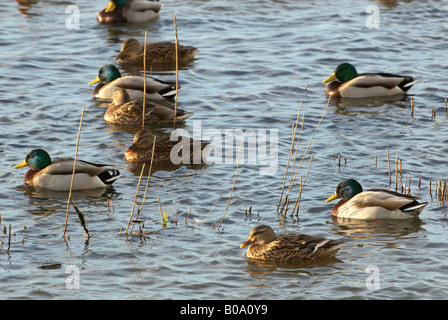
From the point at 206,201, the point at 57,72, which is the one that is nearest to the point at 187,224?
the point at 206,201

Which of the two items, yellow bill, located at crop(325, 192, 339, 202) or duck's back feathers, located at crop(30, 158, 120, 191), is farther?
duck's back feathers, located at crop(30, 158, 120, 191)

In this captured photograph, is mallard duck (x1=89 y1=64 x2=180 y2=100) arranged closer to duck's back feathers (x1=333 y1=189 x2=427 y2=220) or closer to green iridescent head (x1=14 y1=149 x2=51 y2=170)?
green iridescent head (x1=14 y1=149 x2=51 y2=170)

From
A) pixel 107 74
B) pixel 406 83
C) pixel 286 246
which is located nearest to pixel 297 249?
pixel 286 246

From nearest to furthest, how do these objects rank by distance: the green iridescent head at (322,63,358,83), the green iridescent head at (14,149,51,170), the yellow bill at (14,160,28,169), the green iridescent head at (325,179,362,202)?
the green iridescent head at (325,179,362,202) → the green iridescent head at (14,149,51,170) → the yellow bill at (14,160,28,169) → the green iridescent head at (322,63,358,83)

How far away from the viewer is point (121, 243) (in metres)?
9.45

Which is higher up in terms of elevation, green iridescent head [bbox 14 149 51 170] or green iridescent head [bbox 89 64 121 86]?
green iridescent head [bbox 89 64 121 86]

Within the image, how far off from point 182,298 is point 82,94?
27.6ft

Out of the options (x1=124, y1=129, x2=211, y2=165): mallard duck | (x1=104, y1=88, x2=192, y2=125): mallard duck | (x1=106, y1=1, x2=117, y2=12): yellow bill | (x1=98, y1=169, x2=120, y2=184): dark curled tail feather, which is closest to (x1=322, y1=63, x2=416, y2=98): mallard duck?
(x1=104, y1=88, x2=192, y2=125): mallard duck

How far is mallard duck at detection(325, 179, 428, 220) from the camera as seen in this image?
10.3 m

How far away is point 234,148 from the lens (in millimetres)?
13078

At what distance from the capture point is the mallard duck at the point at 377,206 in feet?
33.7

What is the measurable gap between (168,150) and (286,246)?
4057 mm

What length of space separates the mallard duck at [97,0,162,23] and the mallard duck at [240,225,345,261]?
12.4 metres
